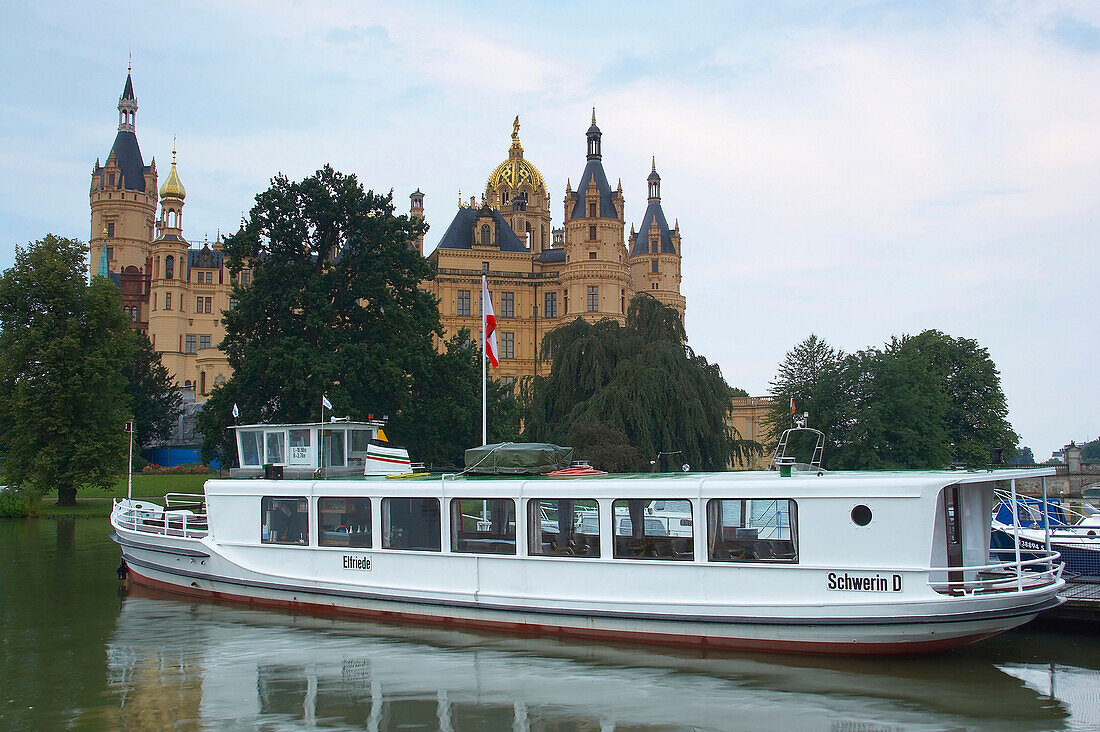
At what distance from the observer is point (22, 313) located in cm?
4069

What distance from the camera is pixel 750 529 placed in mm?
14023

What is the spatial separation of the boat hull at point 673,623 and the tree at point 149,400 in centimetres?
4253

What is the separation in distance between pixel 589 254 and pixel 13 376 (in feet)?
134

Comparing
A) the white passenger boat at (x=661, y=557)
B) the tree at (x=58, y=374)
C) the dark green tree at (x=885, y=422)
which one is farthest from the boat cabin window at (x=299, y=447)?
the dark green tree at (x=885, y=422)

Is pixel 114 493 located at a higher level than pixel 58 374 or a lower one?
lower

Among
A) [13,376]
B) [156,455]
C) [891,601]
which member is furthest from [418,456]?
[156,455]

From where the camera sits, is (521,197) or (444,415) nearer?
(444,415)

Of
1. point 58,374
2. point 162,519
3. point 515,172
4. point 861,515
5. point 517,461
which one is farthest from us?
point 515,172

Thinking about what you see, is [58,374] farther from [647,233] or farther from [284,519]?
[647,233]

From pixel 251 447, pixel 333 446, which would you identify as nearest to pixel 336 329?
pixel 251 447

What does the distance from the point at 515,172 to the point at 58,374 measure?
207ft

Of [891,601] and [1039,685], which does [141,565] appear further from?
[1039,685]

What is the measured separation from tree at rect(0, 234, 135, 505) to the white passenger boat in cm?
2494

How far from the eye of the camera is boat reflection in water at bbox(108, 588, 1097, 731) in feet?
36.2
